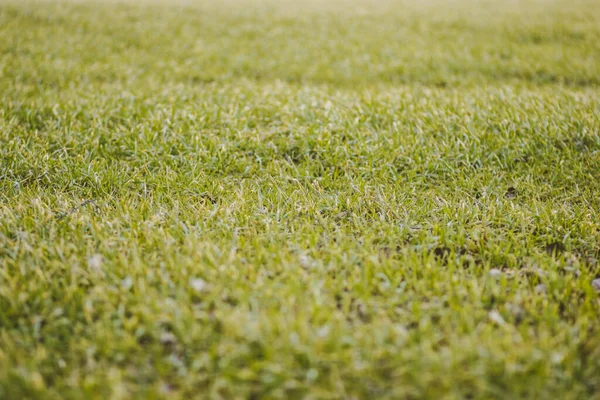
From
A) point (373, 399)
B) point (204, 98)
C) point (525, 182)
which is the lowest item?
point (373, 399)

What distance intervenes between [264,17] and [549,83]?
8.78 m

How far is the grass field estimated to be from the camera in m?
2.12

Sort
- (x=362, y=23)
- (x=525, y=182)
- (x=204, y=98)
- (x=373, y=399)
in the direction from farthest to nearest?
1. (x=362, y=23)
2. (x=204, y=98)
3. (x=525, y=182)
4. (x=373, y=399)

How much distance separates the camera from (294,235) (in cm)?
326

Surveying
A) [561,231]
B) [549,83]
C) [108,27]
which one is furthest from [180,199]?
[108,27]

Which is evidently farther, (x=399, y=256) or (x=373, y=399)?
(x=399, y=256)

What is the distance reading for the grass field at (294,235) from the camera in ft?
6.97

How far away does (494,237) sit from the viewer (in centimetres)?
335

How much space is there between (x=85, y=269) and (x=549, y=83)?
8.15 metres

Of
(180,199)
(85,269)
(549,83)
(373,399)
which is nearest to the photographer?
(373,399)

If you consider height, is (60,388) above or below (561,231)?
below

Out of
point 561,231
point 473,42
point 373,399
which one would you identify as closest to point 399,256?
point 373,399

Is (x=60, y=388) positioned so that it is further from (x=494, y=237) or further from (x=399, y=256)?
(x=494, y=237)

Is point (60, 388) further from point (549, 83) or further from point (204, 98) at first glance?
point (549, 83)
